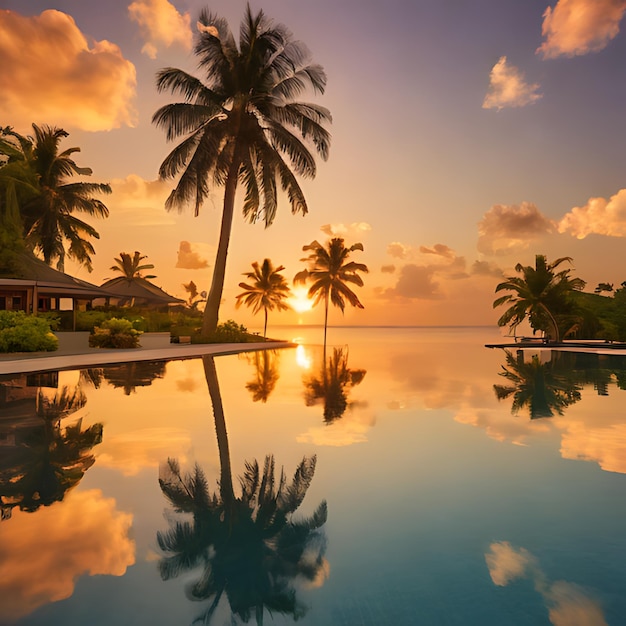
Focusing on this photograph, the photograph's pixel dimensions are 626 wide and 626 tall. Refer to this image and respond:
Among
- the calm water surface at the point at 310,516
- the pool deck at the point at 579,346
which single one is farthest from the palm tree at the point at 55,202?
the pool deck at the point at 579,346

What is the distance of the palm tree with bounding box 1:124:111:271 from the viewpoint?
31203mm

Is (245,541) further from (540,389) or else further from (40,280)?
(40,280)

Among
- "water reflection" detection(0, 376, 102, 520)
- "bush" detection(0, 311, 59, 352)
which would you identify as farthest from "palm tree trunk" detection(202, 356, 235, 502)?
"bush" detection(0, 311, 59, 352)

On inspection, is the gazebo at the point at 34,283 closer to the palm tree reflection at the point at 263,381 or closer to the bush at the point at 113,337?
the bush at the point at 113,337

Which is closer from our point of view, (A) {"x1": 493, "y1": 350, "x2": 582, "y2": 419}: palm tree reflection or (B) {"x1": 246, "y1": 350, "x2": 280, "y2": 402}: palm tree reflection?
(A) {"x1": 493, "y1": 350, "x2": 582, "y2": 419}: palm tree reflection

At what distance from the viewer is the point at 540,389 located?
41.4 feet

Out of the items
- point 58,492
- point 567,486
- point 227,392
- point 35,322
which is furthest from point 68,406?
point 35,322

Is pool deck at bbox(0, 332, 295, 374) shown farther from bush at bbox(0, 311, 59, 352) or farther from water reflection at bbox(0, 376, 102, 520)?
water reflection at bbox(0, 376, 102, 520)

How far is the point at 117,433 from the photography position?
23.5ft

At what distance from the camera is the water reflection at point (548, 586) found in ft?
8.99

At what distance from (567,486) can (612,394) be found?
26.9 ft

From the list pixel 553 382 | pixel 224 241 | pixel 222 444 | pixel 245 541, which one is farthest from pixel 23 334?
pixel 553 382

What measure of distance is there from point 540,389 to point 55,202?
31.8 meters

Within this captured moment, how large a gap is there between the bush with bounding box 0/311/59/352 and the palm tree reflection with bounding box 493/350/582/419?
1753 cm
